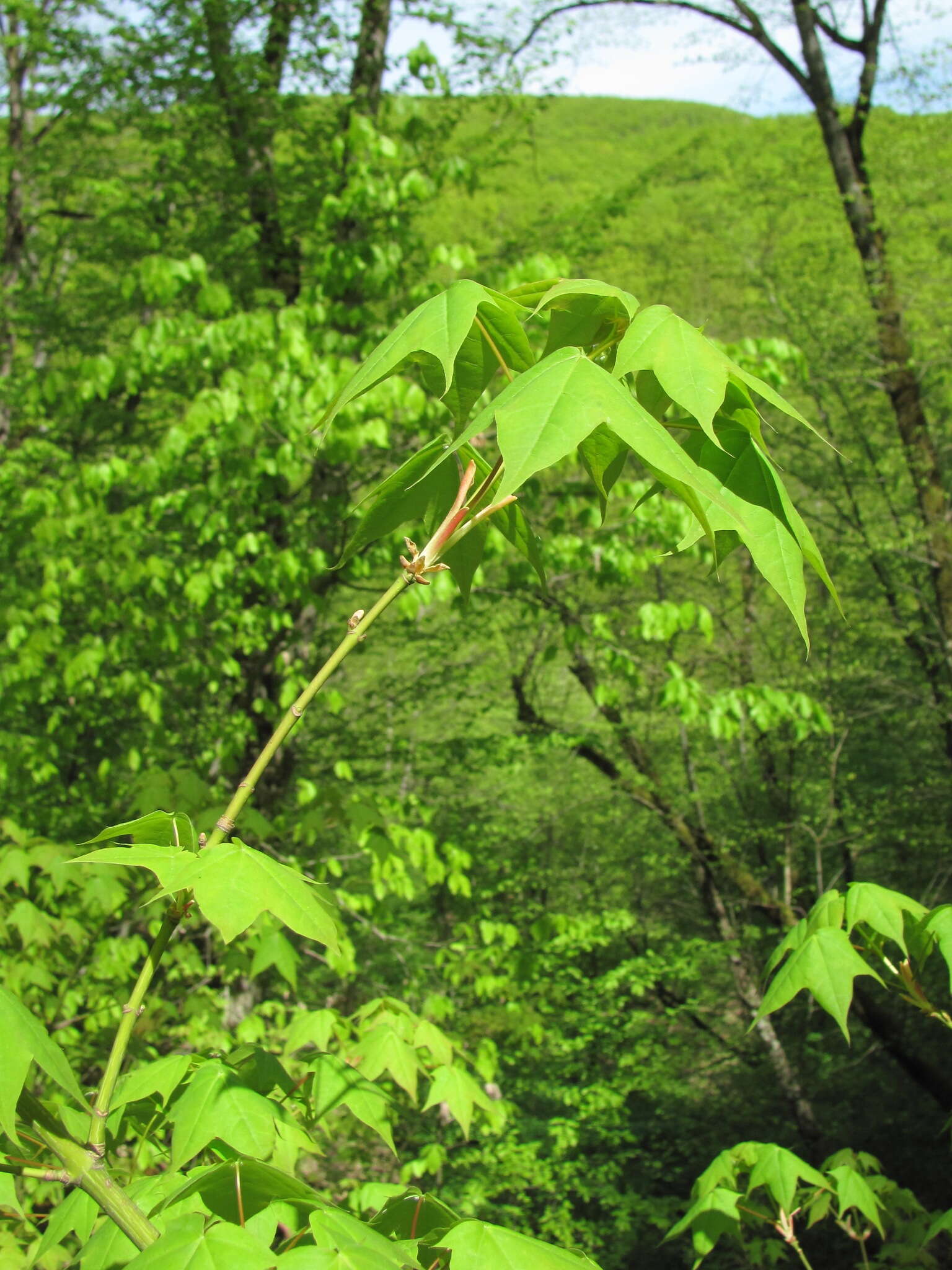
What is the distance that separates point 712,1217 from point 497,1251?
1.40 metres

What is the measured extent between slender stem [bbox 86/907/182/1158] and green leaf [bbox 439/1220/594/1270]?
1.05 feet

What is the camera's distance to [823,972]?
1.35m

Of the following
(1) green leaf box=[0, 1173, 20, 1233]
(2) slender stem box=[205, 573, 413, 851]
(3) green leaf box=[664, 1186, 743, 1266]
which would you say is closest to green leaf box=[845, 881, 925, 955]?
(3) green leaf box=[664, 1186, 743, 1266]

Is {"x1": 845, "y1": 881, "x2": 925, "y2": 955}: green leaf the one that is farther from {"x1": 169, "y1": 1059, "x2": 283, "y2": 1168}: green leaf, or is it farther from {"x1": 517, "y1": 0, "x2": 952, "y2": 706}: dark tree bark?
{"x1": 517, "y1": 0, "x2": 952, "y2": 706}: dark tree bark

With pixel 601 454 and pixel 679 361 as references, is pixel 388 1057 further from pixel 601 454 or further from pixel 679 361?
pixel 679 361

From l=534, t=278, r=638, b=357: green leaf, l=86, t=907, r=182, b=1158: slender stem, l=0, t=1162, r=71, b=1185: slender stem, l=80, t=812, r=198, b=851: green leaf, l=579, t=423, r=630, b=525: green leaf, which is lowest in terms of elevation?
l=0, t=1162, r=71, b=1185: slender stem

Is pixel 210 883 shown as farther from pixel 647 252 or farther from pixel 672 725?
pixel 647 252

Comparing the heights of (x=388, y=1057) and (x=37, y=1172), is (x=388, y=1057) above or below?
below

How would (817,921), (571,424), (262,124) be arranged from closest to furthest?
(571,424)
(817,921)
(262,124)

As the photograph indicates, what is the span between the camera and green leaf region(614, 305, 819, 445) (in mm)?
750

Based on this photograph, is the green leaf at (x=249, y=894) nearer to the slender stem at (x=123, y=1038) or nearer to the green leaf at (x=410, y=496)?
the slender stem at (x=123, y=1038)

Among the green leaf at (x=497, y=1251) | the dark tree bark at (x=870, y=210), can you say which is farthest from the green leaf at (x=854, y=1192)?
the dark tree bark at (x=870, y=210)

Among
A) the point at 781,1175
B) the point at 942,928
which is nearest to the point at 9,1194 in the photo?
the point at 942,928

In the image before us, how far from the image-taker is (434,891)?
50.4ft
